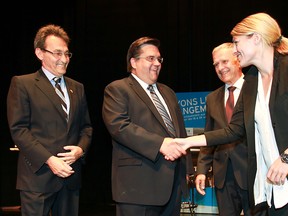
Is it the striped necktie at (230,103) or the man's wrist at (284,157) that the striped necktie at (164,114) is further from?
the man's wrist at (284,157)

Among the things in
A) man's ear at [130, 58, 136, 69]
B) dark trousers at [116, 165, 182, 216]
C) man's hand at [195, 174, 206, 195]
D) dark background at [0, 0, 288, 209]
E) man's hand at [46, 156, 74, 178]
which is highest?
dark background at [0, 0, 288, 209]

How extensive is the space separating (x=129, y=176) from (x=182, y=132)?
0.55 metres

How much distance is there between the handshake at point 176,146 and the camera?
9.87 feet

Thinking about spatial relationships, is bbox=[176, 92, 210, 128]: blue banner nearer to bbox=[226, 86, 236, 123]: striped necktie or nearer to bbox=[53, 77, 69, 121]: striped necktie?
bbox=[226, 86, 236, 123]: striped necktie

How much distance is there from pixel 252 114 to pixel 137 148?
31.8 inches

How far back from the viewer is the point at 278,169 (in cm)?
236

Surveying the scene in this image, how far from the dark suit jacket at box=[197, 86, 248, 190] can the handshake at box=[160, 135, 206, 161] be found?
51 cm

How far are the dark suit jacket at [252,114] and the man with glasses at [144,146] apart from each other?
32 centimetres

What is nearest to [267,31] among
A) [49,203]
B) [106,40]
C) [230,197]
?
[230,197]

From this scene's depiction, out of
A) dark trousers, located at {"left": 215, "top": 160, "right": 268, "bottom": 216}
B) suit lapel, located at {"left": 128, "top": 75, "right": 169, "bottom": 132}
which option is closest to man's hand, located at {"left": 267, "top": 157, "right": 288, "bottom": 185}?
suit lapel, located at {"left": 128, "top": 75, "right": 169, "bottom": 132}

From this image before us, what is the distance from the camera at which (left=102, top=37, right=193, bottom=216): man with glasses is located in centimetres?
307

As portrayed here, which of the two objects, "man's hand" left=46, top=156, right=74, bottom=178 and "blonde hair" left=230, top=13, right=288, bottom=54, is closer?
"blonde hair" left=230, top=13, right=288, bottom=54

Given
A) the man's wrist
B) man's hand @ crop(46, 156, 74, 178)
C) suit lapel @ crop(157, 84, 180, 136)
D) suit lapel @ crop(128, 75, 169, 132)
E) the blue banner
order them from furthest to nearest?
the blue banner < suit lapel @ crop(157, 84, 180, 136) < suit lapel @ crop(128, 75, 169, 132) < man's hand @ crop(46, 156, 74, 178) < the man's wrist

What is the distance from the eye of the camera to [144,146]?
3027mm
